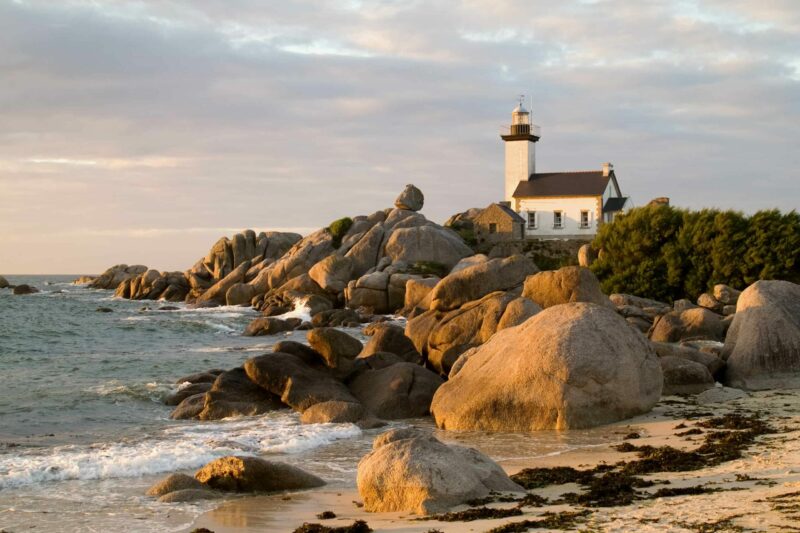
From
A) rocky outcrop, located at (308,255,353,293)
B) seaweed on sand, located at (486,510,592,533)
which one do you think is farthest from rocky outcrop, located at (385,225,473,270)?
seaweed on sand, located at (486,510,592,533)

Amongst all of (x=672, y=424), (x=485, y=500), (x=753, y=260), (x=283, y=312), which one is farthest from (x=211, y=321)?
(x=485, y=500)

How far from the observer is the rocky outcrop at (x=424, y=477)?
34.7 feet

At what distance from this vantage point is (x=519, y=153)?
73.3 m

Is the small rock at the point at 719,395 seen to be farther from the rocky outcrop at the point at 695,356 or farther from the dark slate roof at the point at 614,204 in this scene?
the dark slate roof at the point at 614,204

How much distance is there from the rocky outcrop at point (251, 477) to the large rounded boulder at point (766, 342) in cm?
1165

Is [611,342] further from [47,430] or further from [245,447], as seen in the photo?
[47,430]

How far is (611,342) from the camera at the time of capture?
16.9 meters

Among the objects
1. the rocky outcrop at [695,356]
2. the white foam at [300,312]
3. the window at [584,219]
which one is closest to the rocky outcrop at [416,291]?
the white foam at [300,312]

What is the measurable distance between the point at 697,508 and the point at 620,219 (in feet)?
129

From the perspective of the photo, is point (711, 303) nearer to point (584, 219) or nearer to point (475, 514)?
point (475, 514)

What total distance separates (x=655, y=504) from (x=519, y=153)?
213 feet

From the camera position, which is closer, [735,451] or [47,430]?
[735,451]

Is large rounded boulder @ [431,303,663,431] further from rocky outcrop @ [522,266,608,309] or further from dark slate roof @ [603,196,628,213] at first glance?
dark slate roof @ [603,196,628,213]

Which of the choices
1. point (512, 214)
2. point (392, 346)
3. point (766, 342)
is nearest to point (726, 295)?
point (766, 342)
